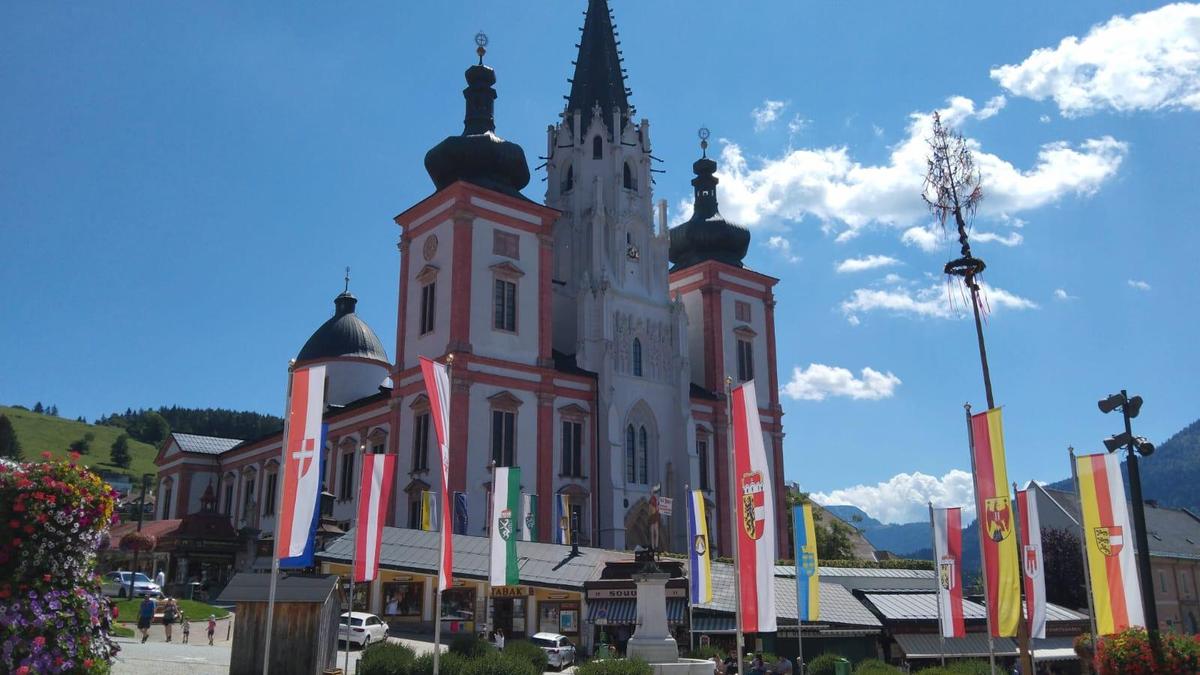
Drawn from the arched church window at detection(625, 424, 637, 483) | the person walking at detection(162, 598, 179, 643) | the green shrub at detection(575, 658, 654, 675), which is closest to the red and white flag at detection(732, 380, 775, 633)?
the green shrub at detection(575, 658, 654, 675)

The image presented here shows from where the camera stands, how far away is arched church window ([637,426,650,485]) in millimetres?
51912

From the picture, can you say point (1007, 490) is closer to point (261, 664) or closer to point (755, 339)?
point (261, 664)

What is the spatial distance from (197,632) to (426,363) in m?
18.1

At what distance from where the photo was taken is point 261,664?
1712 centimetres

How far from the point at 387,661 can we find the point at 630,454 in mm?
33610

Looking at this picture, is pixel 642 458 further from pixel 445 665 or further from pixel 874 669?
pixel 445 665

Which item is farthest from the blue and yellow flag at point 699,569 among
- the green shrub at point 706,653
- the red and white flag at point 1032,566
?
the red and white flag at point 1032,566

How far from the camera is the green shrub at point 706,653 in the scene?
26.9 meters

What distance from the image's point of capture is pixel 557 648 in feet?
94.7

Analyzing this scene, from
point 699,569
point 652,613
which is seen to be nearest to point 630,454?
point 699,569

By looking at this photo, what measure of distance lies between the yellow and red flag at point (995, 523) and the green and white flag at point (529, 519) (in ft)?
79.4

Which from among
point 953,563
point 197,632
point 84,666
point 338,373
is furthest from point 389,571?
point 338,373

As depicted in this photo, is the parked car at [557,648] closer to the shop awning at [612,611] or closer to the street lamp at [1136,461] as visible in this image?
the shop awning at [612,611]

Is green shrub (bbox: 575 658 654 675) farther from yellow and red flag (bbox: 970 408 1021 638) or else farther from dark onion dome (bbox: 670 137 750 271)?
dark onion dome (bbox: 670 137 750 271)
